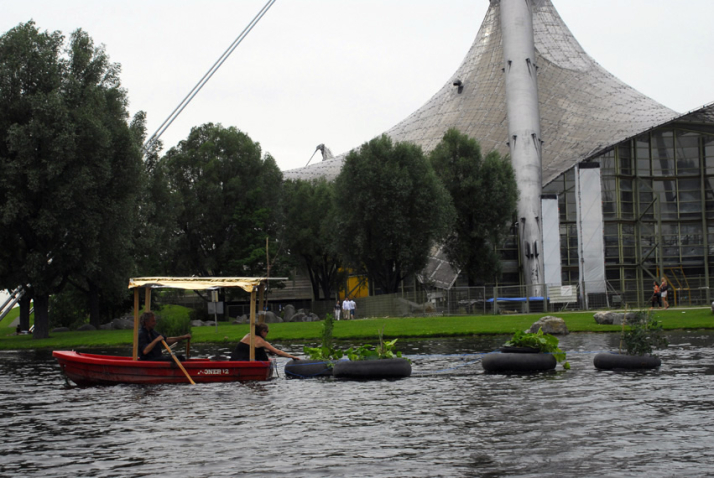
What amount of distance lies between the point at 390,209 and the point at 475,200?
8.90 meters

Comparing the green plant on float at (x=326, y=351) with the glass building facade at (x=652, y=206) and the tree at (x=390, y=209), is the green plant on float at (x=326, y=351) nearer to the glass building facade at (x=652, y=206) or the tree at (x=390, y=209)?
the tree at (x=390, y=209)

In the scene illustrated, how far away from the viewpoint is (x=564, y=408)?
50.6 ft

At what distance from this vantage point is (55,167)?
43.3 m

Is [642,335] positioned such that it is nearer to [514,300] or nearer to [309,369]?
[309,369]

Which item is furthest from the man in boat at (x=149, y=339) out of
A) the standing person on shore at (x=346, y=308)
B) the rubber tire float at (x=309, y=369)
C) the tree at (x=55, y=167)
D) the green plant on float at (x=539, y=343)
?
the standing person on shore at (x=346, y=308)

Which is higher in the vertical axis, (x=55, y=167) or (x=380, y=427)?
(x=55, y=167)

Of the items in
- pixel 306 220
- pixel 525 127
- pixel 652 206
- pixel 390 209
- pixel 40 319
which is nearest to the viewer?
pixel 40 319

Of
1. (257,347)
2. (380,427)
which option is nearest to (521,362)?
(257,347)

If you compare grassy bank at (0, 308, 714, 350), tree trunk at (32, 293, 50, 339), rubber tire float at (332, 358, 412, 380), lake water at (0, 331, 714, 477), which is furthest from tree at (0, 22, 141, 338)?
rubber tire float at (332, 358, 412, 380)

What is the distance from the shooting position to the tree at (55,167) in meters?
43.7

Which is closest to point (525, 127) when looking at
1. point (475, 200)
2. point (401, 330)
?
A: point (475, 200)

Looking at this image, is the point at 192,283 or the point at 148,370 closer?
the point at 148,370

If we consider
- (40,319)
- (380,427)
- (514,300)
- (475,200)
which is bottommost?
(380,427)

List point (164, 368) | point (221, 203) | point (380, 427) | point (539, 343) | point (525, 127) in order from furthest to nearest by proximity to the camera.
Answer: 1. point (221, 203)
2. point (525, 127)
3. point (539, 343)
4. point (164, 368)
5. point (380, 427)
